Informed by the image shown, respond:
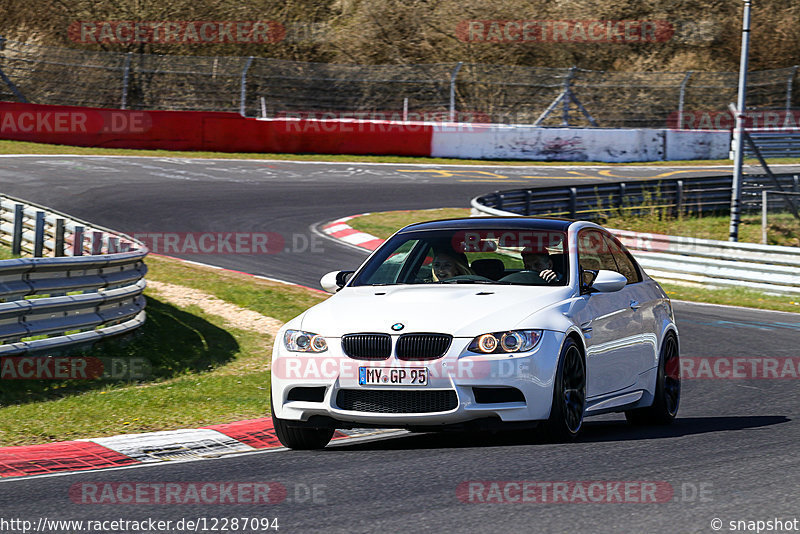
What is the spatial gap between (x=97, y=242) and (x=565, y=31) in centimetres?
3905

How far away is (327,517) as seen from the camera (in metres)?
5.28

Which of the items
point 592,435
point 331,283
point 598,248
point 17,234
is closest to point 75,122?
point 17,234

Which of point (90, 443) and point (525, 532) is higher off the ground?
point (525, 532)

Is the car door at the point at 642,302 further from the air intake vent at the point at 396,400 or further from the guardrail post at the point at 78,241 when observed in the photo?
the guardrail post at the point at 78,241

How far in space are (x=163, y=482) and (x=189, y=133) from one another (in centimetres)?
2662

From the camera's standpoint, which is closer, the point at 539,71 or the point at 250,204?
the point at 250,204

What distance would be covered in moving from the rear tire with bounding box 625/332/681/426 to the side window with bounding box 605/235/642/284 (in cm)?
55

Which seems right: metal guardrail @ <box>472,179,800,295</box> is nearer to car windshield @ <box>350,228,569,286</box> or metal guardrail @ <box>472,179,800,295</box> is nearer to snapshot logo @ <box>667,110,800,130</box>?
car windshield @ <box>350,228,569,286</box>

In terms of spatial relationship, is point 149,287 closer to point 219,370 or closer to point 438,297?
point 219,370

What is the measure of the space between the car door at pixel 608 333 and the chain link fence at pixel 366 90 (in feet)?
84.6

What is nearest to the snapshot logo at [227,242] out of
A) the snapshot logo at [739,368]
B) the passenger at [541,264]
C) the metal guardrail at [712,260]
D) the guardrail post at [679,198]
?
the metal guardrail at [712,260]

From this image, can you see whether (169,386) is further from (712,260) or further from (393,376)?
(712,260)

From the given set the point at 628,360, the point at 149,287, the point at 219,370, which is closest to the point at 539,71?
the point at 149,287

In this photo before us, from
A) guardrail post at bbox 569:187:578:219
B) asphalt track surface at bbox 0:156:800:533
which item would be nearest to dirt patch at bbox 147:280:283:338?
asphalt track surface at bbox 0:156:800:533
